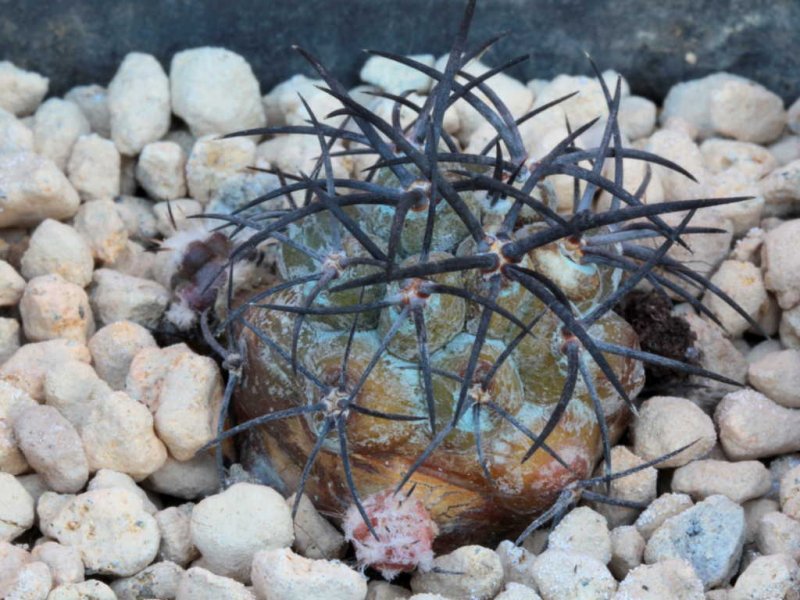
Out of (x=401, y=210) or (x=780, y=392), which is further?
(x=780, y=392)

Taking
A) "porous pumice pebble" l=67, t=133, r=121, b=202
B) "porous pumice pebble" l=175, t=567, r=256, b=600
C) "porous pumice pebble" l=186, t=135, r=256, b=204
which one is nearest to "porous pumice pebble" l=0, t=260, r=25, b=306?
"porous pumice pebble" l=67, t=133, r=121, b=202

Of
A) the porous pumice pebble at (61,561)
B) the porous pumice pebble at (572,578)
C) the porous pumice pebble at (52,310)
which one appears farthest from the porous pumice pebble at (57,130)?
the porous pumice pebble at (572,578)

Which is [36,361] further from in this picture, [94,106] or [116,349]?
[94,106]

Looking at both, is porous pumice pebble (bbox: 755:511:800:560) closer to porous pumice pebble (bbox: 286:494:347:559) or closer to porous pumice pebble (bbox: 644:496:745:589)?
porous pumice pebble (bbox: 644:496:745:589)

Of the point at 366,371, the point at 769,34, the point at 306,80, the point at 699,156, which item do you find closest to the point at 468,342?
the point at 366,371

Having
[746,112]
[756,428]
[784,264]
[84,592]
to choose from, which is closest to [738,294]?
[784,264]

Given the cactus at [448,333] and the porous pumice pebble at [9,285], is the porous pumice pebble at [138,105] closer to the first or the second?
the porous pumice pebble at [9,285]

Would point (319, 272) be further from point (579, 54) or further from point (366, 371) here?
point (579, 54)
